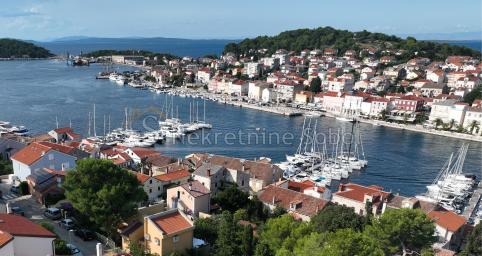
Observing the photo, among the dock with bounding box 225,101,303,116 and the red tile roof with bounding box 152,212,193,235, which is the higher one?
the red tile roof with bounding box 152,212,193,235

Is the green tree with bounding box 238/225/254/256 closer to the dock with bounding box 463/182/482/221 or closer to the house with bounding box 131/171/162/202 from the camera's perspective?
the house with bounding box 131/171/162/202

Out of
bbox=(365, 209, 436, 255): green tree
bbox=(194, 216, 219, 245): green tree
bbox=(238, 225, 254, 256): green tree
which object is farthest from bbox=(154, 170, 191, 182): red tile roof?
bbox=(365, 209, 436, 255): green tree

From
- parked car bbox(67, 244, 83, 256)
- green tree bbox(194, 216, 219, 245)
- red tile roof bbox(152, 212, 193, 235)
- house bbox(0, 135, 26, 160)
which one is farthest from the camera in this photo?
house bbox(0, 135, 26, 160)

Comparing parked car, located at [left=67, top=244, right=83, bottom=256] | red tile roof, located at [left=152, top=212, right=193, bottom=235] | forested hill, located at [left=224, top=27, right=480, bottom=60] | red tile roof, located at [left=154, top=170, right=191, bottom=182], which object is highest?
forested hill, located at [left=224, top=27, right=480, bottom=60]

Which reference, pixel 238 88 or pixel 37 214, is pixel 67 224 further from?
pixel 238 88

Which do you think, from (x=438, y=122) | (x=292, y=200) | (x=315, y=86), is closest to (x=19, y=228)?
(x=292, y=200)

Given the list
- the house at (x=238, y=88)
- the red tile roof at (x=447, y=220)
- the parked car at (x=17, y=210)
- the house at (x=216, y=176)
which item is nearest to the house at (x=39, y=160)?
the parked car at (x=17, y=210)

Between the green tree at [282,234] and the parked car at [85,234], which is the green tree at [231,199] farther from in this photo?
the parked car at [85,234]

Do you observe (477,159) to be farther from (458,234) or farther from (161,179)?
(161,179)
